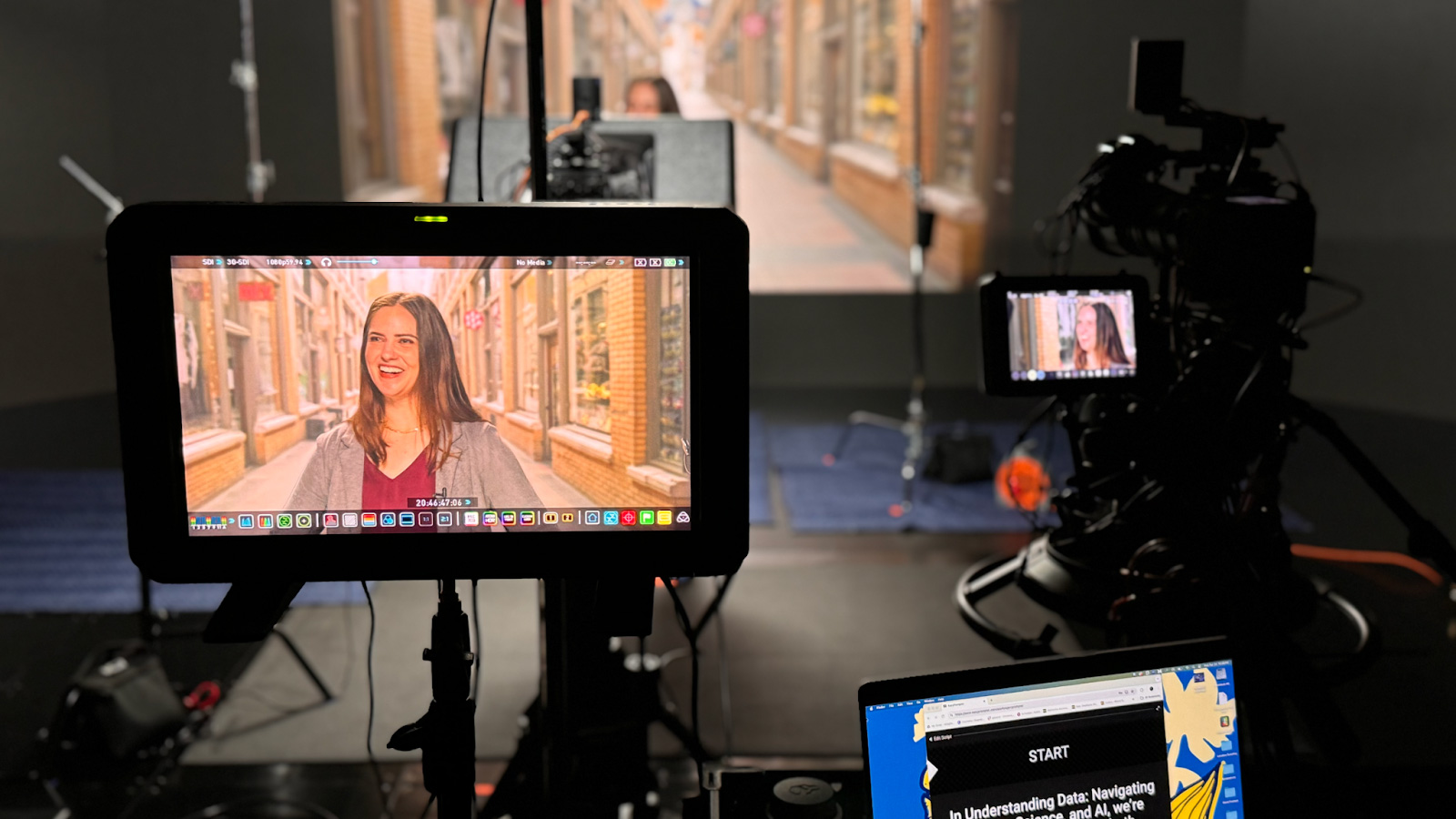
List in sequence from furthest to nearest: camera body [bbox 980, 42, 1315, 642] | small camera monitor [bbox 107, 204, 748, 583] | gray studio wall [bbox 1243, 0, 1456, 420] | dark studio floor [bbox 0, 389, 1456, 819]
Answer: gray studio wall [bbox 1243, 0, 1456, 420] → dark studio floor [bbox 0, 389, 1456, 819] → camera body [bbox 980, 42, 1315, 642] → small camera monitor [bbox 107, 204, 748, 583]

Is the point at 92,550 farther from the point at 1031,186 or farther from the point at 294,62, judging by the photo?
the point at 1031,186

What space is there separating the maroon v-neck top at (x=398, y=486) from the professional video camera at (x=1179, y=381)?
2.76 ft

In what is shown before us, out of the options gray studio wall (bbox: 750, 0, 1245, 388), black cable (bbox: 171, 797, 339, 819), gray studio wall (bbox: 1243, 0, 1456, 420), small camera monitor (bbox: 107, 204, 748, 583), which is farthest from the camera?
gray studio wall (bbox: 750, 0, 1245, 388)

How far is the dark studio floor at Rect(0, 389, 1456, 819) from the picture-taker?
232 cm

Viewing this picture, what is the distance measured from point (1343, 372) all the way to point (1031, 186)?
1.61 meters

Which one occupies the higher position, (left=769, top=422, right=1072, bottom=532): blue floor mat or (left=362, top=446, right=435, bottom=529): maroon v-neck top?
(left=362, top=446, right=435, bottom=529): maroon v-neck top

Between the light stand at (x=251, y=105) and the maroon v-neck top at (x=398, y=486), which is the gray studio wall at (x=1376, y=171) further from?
the maroon v-neck top at (x=398, y=486)

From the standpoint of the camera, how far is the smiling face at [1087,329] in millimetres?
1562

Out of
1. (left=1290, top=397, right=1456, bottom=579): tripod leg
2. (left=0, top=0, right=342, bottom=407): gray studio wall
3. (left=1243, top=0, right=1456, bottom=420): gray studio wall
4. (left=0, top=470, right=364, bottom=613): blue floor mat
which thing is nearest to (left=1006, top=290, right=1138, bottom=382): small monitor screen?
(left=1290, top=397, right=1456, bottom=579): tripod leg

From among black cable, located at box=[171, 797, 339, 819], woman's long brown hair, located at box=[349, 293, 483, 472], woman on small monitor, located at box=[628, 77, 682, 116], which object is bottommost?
black cable, located at box=[171, 797, 339, 819]

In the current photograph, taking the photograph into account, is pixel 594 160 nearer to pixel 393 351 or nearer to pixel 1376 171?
pixel 393 351

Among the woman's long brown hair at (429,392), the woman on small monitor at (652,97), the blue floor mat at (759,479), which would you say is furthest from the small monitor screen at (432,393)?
the woman on small monitor at (652,97)

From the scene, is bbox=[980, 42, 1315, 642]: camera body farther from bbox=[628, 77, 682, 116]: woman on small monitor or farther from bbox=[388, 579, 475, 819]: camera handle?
bbox=[628, 77, 682, 116]: woman on small monitor

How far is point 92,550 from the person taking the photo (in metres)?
3.78
